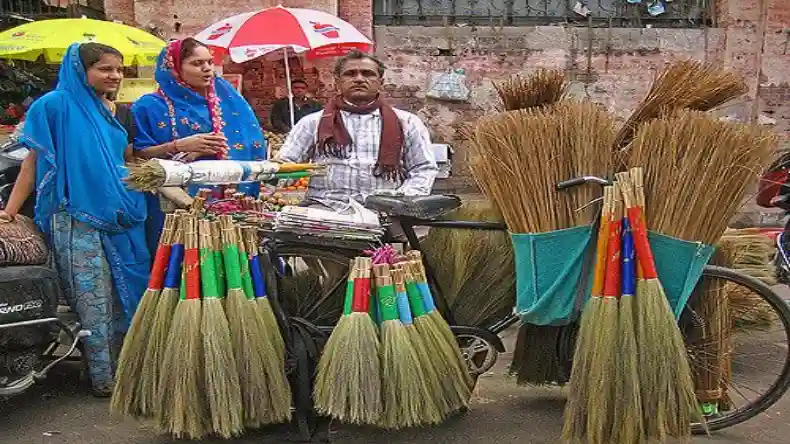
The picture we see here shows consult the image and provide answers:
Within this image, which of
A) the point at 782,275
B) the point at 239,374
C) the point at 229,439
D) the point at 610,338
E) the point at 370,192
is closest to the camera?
the point at 610,338

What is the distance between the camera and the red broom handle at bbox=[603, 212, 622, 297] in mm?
2619

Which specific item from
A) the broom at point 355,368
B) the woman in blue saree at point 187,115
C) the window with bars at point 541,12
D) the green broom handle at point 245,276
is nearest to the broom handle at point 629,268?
the broom at point 355,368

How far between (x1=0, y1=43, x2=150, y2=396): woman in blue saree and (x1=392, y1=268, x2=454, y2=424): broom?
1.41 m

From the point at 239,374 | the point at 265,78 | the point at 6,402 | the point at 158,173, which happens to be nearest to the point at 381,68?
the point at 158,173

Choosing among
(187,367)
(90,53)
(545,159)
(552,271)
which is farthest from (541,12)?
(187,367)

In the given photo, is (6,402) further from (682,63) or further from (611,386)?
(682,63)

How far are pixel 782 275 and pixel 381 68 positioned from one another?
2.32 metres

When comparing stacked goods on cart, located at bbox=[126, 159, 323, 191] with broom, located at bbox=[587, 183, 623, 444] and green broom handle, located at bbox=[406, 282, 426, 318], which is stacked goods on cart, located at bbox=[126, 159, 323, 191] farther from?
broom, located at bbox=[587, 183, 623, 444]

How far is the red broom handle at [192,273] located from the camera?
2746mm

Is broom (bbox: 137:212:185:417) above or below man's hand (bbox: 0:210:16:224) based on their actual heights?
below

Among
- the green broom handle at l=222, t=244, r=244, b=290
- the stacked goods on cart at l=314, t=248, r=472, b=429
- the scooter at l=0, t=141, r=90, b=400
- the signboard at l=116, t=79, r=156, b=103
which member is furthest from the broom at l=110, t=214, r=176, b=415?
the signboard at l=116, t=79, r=156, b=103

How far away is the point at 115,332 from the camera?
11.9 ft

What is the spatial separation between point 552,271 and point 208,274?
1241 millimetres

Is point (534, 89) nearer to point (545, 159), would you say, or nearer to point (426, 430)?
point (545, 159)
